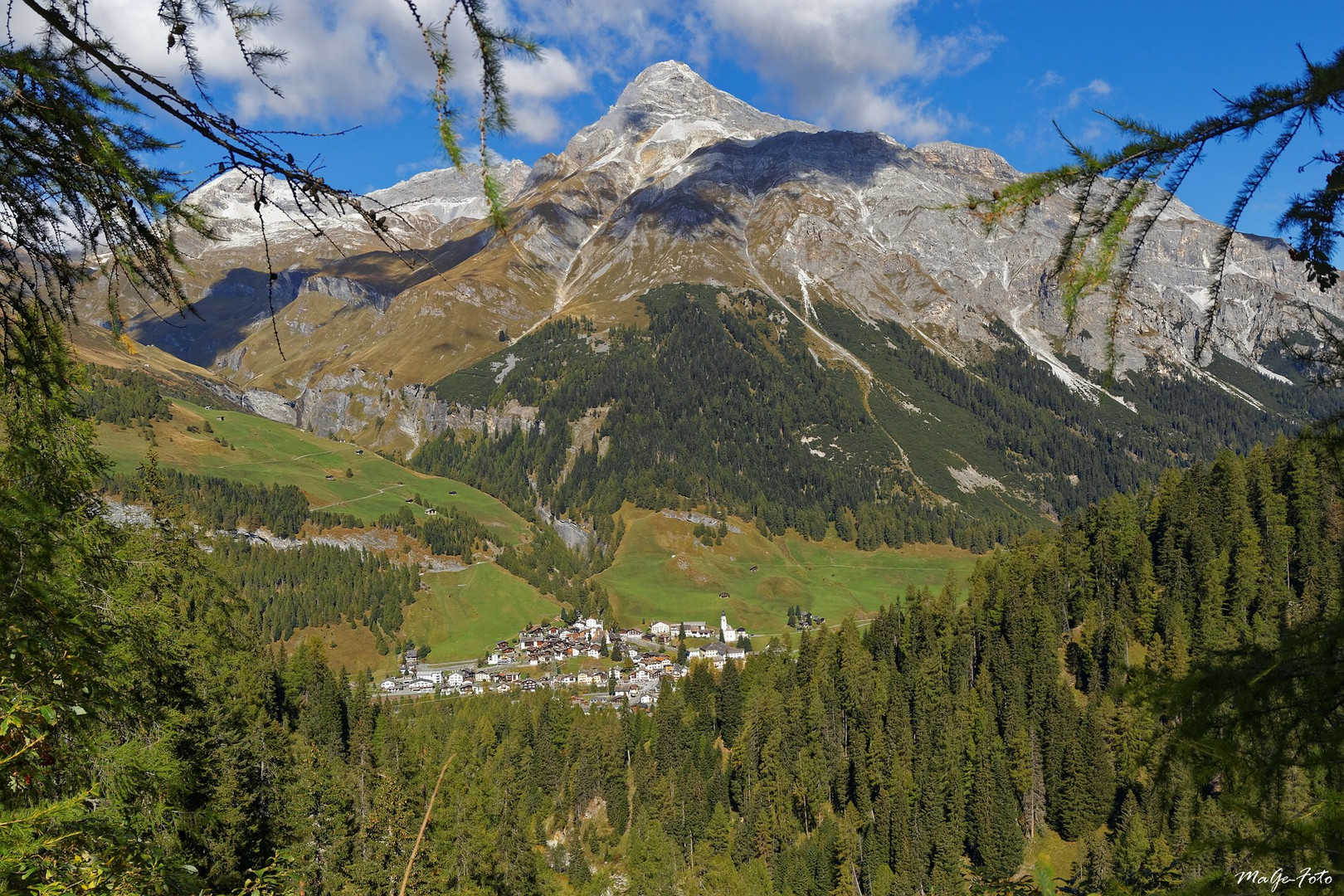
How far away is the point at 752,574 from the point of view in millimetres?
176250

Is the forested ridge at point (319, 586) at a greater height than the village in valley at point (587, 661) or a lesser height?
greater

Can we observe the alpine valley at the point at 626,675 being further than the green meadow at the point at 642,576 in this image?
No

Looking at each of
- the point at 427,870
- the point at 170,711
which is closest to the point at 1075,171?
the point at 170,711

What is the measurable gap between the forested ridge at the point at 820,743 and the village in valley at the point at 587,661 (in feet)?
58.1

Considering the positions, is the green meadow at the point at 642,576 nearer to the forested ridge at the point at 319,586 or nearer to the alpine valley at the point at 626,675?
the alpine valley at the point at 626,675

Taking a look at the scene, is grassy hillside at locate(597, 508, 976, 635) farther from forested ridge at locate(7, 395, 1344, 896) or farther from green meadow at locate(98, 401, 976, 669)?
forested ridge at locate(7, 395, 1344, 896)

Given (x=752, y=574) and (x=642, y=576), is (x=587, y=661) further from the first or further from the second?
(x=752, y=574)

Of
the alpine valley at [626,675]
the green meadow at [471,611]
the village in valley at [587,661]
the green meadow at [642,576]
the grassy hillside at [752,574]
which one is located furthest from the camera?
the grassy hillside at [752,574]

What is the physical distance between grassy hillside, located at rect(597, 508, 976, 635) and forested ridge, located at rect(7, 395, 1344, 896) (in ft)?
207

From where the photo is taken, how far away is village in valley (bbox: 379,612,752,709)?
117m

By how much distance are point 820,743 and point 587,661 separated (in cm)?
6773

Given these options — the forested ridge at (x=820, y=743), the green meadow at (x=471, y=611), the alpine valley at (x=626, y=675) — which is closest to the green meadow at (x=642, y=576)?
the green meadow at (x=471, y=611)

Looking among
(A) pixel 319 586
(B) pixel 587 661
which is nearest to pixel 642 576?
(B) pixel 587 661

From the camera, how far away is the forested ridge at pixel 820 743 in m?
6.29
